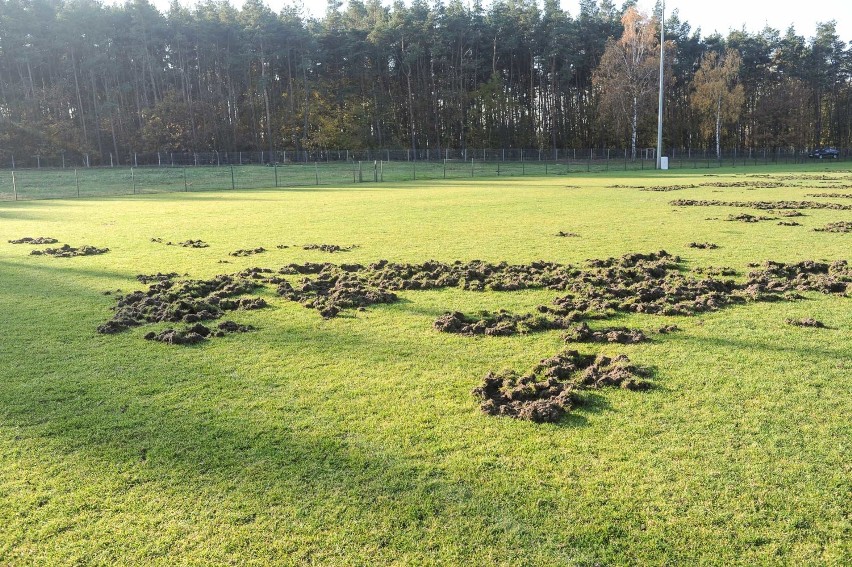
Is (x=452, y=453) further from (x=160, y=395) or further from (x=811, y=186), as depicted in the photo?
(x=811, y=186)

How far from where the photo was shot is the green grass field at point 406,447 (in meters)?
3.87

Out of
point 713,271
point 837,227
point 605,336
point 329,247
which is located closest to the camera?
point 605,336

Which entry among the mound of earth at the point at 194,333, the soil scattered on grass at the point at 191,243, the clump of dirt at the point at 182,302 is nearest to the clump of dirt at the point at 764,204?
the soil scattered on grass at the point at 191,243

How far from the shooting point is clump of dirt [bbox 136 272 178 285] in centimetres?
1202

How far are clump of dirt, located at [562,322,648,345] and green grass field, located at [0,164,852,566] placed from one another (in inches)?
6.7

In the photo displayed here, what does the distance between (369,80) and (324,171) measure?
33586 millimetres

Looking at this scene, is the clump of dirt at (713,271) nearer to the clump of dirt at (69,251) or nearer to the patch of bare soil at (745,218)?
the patch of bare soil at (745,218)

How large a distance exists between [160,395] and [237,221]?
17484 millimetres

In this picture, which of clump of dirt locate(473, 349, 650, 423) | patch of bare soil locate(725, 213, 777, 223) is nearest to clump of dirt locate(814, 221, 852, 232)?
patch of bare soil locate(725, 213, 777, 223)

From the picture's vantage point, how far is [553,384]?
6273 mm

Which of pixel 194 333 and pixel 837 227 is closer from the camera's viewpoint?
pixel 194 333

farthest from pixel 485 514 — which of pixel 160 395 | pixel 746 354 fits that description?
pixel 746 354

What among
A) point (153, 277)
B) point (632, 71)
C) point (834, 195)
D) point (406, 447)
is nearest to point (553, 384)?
point (406, 447)

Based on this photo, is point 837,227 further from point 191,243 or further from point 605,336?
point 191,243
